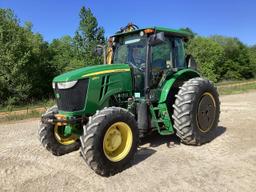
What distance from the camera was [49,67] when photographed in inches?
1294

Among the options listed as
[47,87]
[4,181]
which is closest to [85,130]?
[4,181]

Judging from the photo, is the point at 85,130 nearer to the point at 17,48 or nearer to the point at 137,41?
the point at 137,41

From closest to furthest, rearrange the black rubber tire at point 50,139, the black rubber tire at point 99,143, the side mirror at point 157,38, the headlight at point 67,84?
the black rubber tire at point 99,143, the headlight at point 67,84, the side mirror at point 157,38, the black rubber tire at point 50,139

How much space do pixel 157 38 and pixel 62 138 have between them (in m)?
2.66

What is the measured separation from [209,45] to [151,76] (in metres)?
48.7

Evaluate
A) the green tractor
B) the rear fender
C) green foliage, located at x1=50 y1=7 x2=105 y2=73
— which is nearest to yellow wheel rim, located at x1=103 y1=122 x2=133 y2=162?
the green tractor

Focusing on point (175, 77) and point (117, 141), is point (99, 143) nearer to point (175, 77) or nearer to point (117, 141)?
point (117, 141)

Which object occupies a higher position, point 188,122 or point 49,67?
point 49,67

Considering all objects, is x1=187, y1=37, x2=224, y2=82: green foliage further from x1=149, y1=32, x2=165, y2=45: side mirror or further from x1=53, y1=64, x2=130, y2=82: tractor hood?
x1=53, y1=64, x2=130, y2=82: tractor hood

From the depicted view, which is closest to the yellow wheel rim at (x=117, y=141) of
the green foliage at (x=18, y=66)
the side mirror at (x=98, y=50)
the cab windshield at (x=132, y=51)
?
the cab windshield at (x=132, y=51)

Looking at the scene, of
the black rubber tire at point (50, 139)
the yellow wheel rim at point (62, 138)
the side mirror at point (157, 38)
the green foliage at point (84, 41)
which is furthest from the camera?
the green foliage at point (84, 41)

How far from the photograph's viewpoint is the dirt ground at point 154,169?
4613 millimetres

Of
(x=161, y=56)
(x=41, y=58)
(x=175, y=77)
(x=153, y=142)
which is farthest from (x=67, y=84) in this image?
(x=41, y=58)

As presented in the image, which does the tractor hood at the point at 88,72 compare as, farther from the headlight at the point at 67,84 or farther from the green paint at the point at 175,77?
the green paint at the point at 175,77
